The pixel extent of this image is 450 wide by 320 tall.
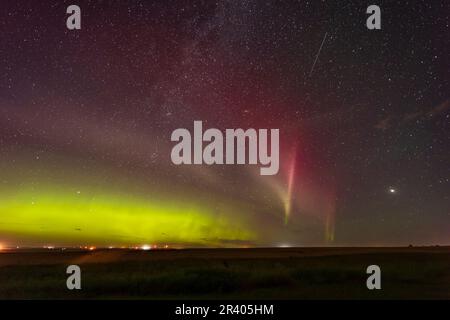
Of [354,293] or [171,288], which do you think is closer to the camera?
Answer: [354,293]

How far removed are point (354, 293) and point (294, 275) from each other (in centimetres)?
677

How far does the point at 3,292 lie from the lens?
27.8m

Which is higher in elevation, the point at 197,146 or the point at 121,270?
the point at 197,146

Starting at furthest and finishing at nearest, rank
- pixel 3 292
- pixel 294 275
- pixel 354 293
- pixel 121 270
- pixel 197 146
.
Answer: pixel 121 270 → pixel 294 275 → pixel 3 292 → pixel 354 293 → pixel 197 146

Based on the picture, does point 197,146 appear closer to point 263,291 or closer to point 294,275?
point 263,291
